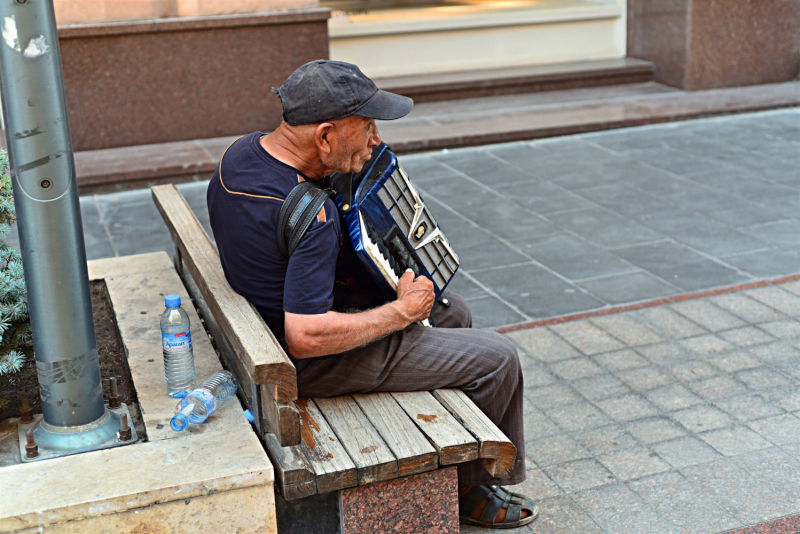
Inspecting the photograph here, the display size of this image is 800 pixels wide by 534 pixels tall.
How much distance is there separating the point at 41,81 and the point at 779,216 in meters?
5.23

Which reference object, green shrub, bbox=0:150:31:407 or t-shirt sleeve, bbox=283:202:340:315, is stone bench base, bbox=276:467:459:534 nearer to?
t-shirt sleeve, bbox=283:202:340:315

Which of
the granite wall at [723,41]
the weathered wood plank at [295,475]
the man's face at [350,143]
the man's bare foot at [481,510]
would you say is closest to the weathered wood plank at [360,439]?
the weathered wood plank at [295,475]

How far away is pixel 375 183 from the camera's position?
2.91m

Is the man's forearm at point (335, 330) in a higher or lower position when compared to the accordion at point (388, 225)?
lower

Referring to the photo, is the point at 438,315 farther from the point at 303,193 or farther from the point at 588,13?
the point at 588,13

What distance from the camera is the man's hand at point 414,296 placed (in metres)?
2.84

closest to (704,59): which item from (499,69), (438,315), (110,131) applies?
(499,69)

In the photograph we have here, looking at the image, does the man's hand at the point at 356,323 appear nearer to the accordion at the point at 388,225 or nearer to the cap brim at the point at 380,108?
the accordion at the point at 388,225

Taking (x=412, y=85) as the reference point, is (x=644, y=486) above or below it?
below

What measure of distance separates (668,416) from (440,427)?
1507 mm

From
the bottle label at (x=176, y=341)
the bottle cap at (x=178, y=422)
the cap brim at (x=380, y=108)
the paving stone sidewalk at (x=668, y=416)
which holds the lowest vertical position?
the paving stone sidewalk at (x=668, y=416)

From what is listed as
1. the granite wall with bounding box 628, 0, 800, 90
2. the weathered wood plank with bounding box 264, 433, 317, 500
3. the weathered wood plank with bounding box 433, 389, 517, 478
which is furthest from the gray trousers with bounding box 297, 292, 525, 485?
the granite wall with bounding box 628, 0, 800, 90

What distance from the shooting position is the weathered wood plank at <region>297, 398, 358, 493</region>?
2.48m

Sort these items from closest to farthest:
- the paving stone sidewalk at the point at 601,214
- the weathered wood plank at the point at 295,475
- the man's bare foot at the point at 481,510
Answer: the weathered wood plank at the point at 295,475 → the man's bare foot at the point at 481,510 → the paving stone sidewalk at the point at 601,214
